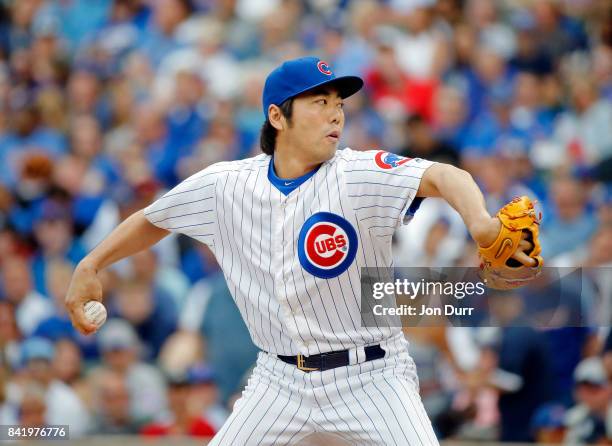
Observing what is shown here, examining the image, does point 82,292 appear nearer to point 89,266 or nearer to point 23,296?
point 89,266

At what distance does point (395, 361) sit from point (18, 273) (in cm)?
459

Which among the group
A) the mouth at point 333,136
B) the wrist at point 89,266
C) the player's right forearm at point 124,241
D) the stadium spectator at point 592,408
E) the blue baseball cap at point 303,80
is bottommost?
the stadium spectator at point 592,408

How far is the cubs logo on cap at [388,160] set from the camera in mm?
3717

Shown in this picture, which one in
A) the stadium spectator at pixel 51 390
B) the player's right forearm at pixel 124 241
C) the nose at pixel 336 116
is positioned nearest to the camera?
the nose at pixel 336 116

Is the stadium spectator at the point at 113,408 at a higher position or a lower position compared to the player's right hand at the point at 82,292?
lower

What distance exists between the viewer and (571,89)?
7875 mm

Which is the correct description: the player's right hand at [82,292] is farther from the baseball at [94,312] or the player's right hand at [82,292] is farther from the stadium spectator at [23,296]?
the stadium spectator at [23,296]

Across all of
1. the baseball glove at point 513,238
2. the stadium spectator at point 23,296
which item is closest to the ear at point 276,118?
Answer: the baseball glove at point 513,238

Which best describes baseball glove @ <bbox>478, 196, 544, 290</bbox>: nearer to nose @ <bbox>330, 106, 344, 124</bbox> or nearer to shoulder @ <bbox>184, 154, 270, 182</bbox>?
nose @ <bbox>330, 106, 344, 124</bbox>

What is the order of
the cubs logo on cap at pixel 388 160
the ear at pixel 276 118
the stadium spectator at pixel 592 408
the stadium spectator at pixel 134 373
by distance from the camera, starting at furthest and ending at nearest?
the stadium spectator at pixel 134 373 < the stadium spectator at pixel 592 408 < the ear at pixel 276 118 < the cubs logo on cap at pixel 388 160

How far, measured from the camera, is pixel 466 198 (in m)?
3.36

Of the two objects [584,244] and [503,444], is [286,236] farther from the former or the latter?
[584,244]

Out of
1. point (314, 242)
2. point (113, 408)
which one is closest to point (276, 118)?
point (314, 242)

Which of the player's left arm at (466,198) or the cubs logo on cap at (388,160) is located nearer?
the player's left arm at (466,198)
